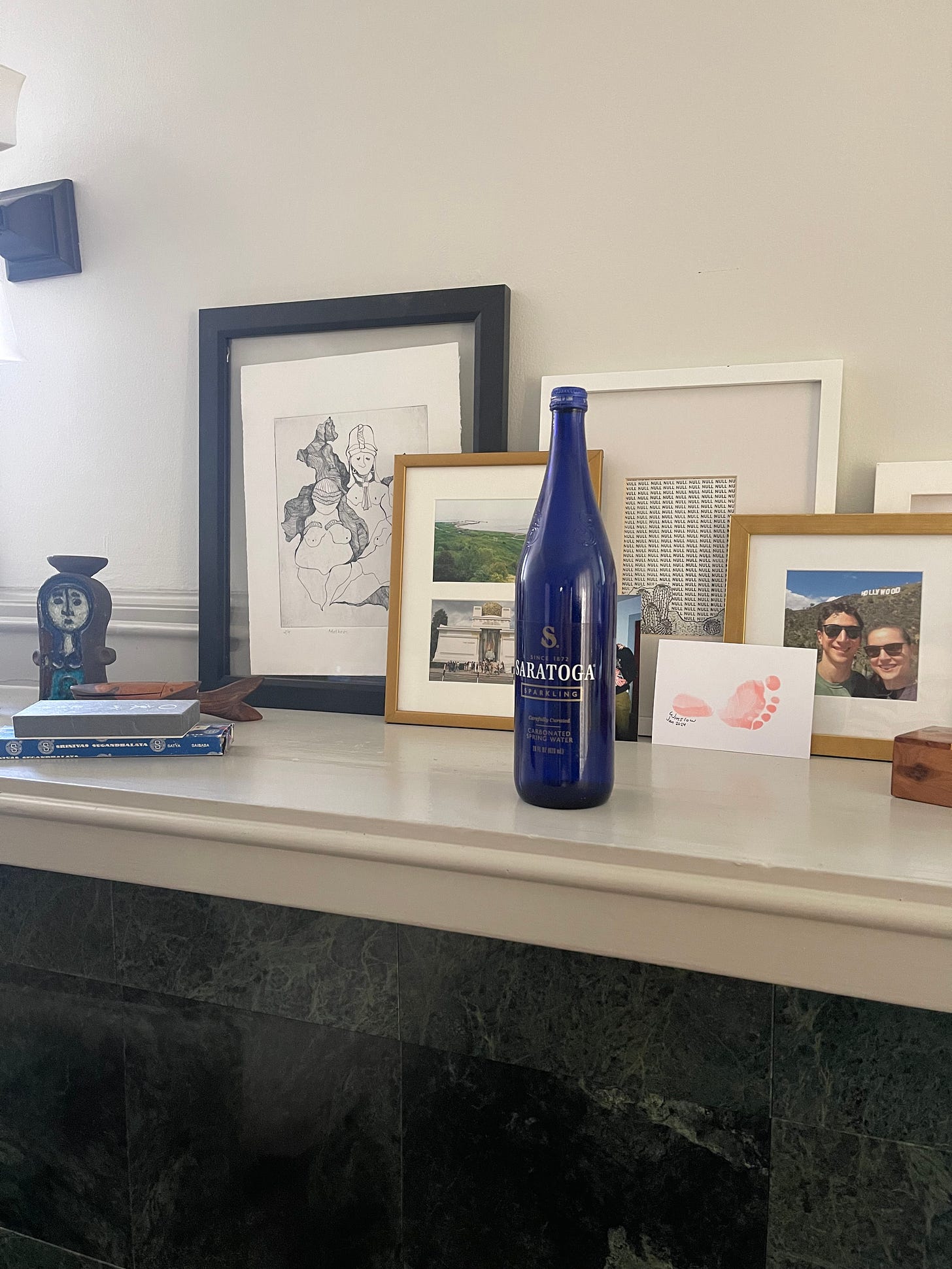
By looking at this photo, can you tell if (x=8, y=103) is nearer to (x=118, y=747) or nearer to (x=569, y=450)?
(x=118, y=747)

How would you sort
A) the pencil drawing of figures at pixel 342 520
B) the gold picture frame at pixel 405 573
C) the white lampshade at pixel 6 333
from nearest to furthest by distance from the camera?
the gold picture frame at pixel 405 573 < the pencil drawing of figures at pixel 342 520 < the white lampshade at pixel 6 333

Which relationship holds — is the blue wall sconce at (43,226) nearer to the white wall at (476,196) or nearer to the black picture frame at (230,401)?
the white wall at (476,196)

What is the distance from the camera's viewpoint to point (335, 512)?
119 cm

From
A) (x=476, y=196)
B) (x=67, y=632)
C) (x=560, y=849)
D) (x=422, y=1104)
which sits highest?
(x=476, y=196)

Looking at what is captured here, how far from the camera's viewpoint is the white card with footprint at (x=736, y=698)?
92 cm

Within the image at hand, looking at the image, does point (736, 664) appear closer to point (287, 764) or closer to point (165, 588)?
point (287, 764)

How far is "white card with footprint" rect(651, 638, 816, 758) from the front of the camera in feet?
3.03

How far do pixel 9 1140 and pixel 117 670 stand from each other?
2.28 feet

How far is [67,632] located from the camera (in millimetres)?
1112

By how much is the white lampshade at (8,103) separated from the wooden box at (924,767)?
142 centimetres

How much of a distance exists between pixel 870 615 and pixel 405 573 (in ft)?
1.76

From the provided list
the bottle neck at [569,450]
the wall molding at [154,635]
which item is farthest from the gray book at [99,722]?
the bottle neck at [569,450]

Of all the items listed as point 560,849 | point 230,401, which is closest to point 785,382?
point 560,849

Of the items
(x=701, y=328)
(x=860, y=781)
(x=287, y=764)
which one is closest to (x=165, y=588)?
(x=287, y=764)
